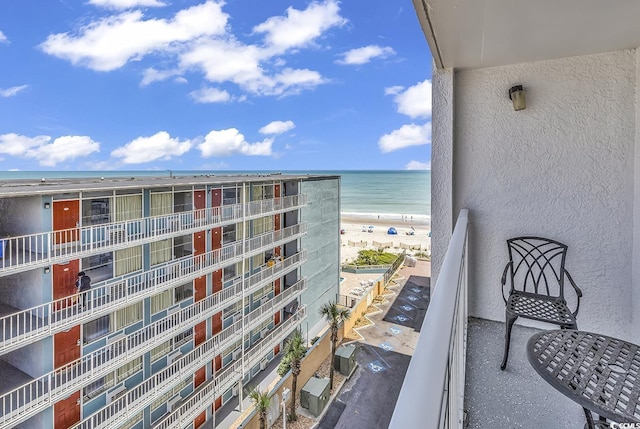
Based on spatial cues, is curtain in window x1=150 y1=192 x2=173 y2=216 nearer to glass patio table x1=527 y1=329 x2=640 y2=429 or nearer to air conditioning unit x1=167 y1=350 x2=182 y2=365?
air conditioning unit x1=167 y1=350 x2=182 y2=365

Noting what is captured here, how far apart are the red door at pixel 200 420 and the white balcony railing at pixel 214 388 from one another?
291 millimetres

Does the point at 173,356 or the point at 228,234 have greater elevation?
the point at 228,234

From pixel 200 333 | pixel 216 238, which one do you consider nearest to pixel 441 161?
pixel 216 238

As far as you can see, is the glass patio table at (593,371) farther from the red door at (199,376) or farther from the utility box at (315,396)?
the red door at (199,376)

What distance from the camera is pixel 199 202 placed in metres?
7.79

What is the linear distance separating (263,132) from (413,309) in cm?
4734

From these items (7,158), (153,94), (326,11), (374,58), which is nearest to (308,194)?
(326,11)

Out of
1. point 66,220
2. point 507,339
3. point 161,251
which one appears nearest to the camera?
point 507,339

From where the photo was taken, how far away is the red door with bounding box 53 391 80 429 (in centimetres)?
552

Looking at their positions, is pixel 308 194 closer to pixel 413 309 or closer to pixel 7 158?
pixel 413 309

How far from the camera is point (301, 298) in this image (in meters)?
11.4

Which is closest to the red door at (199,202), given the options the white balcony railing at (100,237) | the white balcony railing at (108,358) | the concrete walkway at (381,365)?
the white balcony railing at (100,237)

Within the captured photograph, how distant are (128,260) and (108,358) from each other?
1826 millimetres

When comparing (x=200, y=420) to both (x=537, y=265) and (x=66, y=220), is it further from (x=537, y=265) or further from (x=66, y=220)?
(x=537, y=265)
